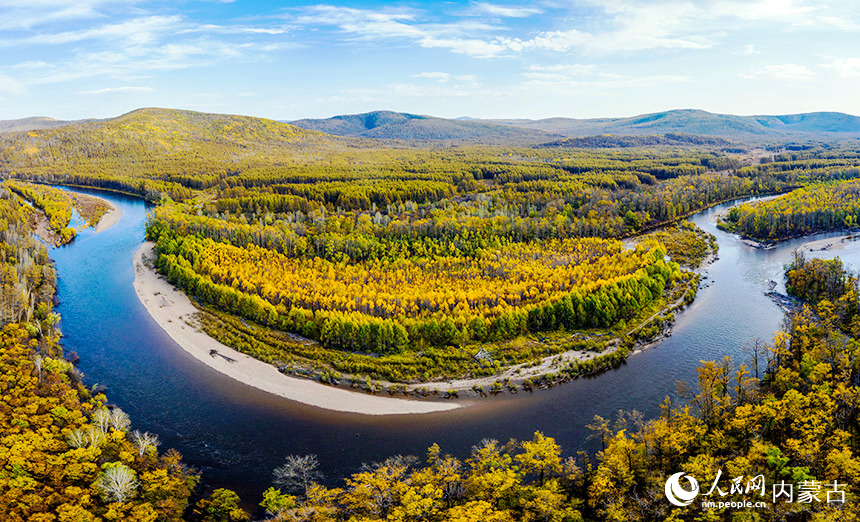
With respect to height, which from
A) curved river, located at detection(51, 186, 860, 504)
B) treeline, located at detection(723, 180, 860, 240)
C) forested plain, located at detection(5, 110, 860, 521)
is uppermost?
treeline, located at detection(723, 180, 860, 240)

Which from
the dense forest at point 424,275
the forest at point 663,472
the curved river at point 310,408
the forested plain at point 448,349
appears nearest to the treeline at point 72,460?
the forested plain at point 448,349

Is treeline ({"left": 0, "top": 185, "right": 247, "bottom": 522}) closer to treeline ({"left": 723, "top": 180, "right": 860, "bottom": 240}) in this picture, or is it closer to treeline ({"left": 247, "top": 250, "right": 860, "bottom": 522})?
treeline ({"left": 247, "top": 250, "right": 860, "bottom": 522})

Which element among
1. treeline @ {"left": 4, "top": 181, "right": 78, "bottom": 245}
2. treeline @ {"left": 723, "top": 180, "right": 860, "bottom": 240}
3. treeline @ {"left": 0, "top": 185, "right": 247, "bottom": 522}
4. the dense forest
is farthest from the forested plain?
treeline @ {"left": 723, "top": 180, "right": 860, "bottom": 240}

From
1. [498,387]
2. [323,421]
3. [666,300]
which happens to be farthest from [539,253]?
[323,421]

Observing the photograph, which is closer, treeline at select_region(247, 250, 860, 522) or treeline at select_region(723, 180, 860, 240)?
treeline at select_region(247, 250, 860, 522)

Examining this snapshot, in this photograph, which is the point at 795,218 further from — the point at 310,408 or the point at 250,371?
the point at 250,371

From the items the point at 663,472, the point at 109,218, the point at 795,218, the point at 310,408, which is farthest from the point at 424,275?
the point at 109,218
